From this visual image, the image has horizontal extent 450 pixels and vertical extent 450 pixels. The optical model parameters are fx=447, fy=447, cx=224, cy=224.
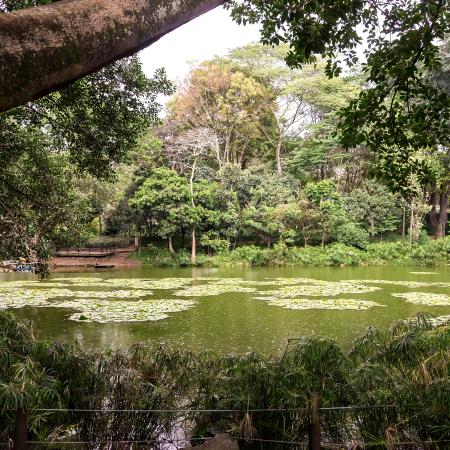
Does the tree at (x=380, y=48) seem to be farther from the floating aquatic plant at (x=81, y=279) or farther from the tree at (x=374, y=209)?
the tree at (x=374, y=209)

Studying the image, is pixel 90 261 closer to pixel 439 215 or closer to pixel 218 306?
pixel 218 306

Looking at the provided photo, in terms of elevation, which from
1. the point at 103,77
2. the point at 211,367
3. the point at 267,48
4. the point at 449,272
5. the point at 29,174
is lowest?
the point at 449,272

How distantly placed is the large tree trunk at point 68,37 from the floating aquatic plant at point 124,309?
7.36 m

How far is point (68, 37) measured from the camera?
1.29 m

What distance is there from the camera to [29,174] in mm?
6305

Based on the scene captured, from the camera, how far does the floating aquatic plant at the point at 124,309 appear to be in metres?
8.50

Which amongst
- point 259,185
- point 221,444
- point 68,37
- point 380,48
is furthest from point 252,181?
point 68,37

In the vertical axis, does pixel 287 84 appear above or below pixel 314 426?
above

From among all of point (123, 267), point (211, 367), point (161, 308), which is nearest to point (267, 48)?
point (123, 267)

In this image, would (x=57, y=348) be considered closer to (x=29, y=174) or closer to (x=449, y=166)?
(x=29, y=174)

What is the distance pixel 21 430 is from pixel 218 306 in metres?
7.68

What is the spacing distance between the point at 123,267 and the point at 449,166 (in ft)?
48.1

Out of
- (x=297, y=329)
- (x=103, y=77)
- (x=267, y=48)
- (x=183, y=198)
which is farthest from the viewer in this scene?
(x=267, y=48)

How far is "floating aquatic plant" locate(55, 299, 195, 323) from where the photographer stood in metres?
8.50
